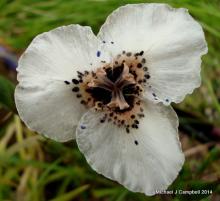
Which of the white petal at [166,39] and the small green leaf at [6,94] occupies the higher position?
the white petal at [166,39]

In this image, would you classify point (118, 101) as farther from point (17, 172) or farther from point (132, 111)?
point (17, 172)

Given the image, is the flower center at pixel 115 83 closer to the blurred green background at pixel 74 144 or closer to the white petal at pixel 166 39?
the white petal at pixel 166 39

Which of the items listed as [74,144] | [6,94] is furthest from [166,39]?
[74,144]

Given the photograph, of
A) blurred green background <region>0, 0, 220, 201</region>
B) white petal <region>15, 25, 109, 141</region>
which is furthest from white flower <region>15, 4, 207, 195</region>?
blurred green background <region>0, 0, 220, 201</region>

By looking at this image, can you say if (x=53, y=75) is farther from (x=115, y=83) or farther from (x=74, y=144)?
(x=74, y=144)

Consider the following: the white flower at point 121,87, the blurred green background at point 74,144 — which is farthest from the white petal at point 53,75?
the blurred green background at point 74,144

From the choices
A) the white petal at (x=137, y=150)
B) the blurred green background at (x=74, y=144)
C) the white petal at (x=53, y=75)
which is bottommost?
the blurred green background at (x=74, y=144)
